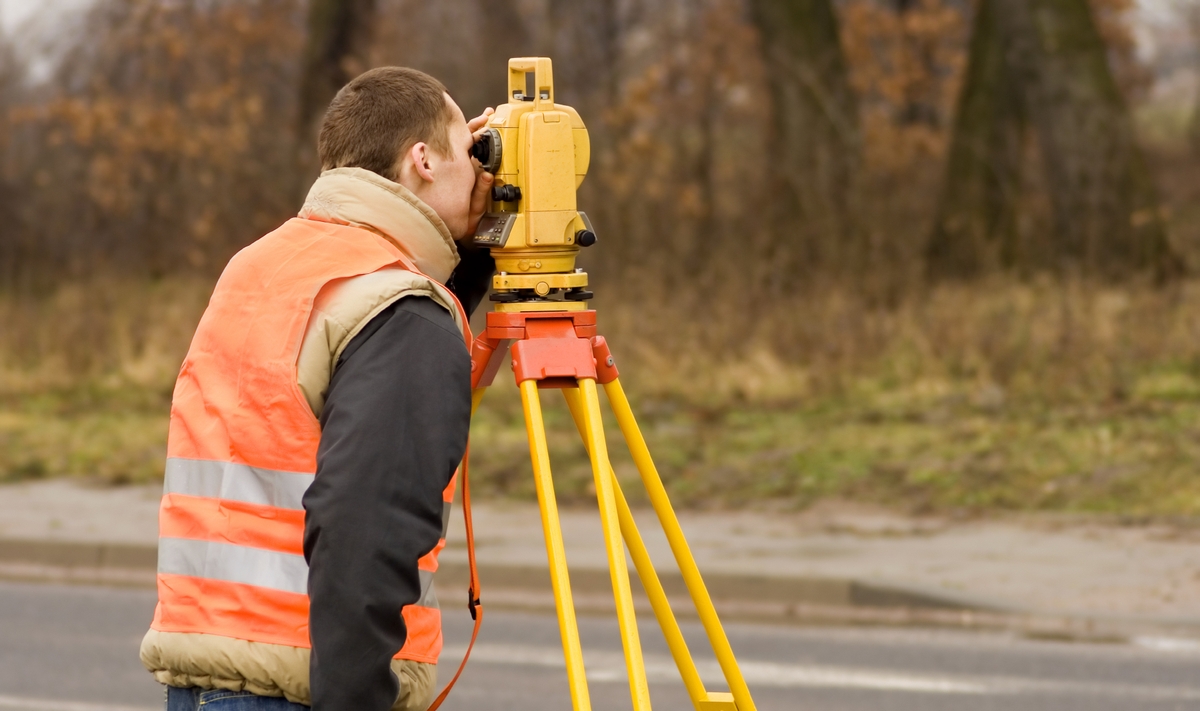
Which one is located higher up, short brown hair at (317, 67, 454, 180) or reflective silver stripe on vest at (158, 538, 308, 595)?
short brown hair at (317, 67, 454, 180)

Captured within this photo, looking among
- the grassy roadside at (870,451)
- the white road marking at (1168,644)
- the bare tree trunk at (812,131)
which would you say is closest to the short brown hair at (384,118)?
the white road marking at (1168,644)

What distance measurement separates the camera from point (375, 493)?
1961 millimetres

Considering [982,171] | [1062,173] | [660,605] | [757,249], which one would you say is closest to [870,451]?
[757,249]

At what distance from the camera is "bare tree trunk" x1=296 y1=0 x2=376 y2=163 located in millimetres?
17656

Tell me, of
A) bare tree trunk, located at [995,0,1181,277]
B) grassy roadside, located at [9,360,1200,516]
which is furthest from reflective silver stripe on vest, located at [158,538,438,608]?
bare tree trunk, located at [995,0,1181,277]

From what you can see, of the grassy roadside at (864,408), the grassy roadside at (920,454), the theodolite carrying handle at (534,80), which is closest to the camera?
the theodolite carrying handle at (534,80)

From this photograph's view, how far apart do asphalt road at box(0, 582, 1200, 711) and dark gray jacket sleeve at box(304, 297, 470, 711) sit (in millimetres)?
4053

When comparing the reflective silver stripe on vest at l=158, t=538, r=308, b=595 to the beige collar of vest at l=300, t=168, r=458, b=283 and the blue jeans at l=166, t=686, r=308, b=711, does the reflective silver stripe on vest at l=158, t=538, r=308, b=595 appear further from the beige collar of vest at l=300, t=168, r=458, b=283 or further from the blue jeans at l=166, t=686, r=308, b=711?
the beige collar of vest at l=300, t=168, r=458, b=283

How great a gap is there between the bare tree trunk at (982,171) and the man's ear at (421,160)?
40.2 ft

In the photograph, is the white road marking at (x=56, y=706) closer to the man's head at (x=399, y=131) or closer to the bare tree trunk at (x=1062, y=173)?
the man's head at (x=399, y=131)

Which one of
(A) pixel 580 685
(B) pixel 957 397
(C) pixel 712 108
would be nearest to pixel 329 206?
(A) pixel 580 685

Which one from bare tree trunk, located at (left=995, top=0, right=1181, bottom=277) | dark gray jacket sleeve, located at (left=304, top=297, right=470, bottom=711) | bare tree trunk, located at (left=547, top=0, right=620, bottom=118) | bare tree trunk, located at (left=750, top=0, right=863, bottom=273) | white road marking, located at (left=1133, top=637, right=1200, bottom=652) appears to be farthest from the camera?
bare tree trunk, located at (left=547, top=0, right=620, bottom=118)

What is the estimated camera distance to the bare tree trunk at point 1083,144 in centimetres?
1447

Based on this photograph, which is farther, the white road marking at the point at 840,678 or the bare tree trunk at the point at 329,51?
the bare tree trunk at the point at 329,51
